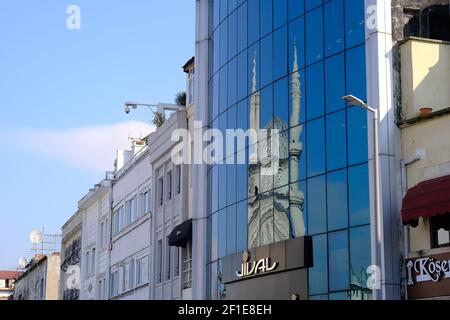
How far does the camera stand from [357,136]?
30.0 meters

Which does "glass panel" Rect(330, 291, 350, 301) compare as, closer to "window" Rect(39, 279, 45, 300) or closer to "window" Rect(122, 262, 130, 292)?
"window" Rect(122, 262, 130, 292)

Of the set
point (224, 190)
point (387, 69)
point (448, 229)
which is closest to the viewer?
point (448, 229)

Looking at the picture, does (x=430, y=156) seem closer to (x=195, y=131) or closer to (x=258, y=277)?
(x=258, y=277)

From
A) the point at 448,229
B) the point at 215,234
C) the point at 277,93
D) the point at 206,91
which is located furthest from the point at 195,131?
the point at 448,229

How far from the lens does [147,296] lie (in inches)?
1937

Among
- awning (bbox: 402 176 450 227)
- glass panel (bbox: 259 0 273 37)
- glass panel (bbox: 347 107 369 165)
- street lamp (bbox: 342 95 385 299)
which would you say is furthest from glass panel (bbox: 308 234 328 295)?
glass panel (bbox: 259 0 273 37)

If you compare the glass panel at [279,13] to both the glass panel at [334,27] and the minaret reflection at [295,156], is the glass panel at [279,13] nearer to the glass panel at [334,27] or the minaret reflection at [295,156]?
the minaret reflection at [295,156]

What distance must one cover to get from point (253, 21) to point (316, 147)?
7849 millimetres

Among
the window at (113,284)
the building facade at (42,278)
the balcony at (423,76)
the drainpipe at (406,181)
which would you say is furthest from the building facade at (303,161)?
the building facade at (42,278)

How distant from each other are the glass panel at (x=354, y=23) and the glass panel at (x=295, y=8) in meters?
2.81

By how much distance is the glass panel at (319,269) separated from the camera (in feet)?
101

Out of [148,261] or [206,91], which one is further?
[148,261]

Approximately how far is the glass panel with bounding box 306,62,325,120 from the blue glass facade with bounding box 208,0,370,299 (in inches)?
1.4

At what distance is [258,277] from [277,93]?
7.02 meters
